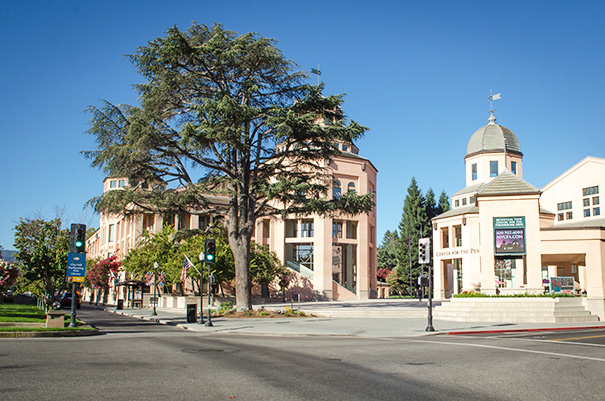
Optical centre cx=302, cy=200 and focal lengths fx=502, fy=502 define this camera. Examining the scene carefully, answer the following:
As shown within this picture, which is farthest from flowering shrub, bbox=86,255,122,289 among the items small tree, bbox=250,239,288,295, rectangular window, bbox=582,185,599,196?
rectangular window, bbox=582,185,599,196

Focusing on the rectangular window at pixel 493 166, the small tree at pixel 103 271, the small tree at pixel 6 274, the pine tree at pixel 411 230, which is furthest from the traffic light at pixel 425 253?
the pine tree at pixel 411 230

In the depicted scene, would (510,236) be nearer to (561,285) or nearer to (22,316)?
(561,285)

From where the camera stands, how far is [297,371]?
905 centimetres

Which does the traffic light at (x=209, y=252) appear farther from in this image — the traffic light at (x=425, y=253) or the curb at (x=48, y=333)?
the traffic light at (x=425, y=253)

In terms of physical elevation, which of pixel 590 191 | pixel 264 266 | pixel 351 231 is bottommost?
pixel 264 266

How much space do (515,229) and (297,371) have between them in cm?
2462

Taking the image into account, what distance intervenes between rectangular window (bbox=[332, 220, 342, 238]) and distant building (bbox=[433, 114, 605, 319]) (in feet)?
40.1

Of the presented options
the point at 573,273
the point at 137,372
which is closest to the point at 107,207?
the point at 137,372

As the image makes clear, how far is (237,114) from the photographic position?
25.2 meters

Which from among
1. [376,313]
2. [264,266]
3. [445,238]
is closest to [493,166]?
[445,238]

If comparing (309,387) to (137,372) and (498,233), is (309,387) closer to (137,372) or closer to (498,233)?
(137,372)

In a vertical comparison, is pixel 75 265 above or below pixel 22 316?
above

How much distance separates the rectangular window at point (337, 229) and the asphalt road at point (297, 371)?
39203mm

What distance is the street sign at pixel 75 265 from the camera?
19.5m
